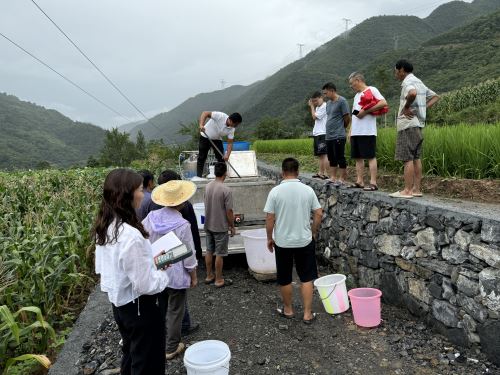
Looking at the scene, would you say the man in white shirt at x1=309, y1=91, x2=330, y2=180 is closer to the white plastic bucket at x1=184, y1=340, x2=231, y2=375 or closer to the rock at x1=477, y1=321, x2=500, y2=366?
the rock at x1=477, y1=321, x2=500, y2=366

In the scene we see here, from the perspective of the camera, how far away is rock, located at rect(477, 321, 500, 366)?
3230 millimetres

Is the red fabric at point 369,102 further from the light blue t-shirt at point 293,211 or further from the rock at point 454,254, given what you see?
the rock at point 454,254

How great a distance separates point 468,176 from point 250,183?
317 cm

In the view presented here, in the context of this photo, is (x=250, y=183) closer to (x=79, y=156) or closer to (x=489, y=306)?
(x=489, y=306)

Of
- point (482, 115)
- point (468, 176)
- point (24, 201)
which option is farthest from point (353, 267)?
Result: point (482, 115)

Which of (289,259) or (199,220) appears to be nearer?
(289,259)

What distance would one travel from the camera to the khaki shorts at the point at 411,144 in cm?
462

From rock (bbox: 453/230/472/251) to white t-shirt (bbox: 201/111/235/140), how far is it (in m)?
4.29

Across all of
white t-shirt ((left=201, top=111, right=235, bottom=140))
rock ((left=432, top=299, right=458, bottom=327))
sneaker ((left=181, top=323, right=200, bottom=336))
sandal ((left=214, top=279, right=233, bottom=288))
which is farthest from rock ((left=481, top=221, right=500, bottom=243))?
white t-shirt ((left=201, top=111, right=235, bottom=140))

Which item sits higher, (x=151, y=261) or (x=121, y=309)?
(x=151, y=261)

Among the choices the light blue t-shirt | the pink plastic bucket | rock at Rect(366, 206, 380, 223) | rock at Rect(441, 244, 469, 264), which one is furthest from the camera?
rock at Rect(366, 206, 380, 223)

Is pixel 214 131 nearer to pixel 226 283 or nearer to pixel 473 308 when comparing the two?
pixel 226 283

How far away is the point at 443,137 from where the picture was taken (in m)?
5.53

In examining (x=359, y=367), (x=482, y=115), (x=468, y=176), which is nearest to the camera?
(x=359, y=367)
